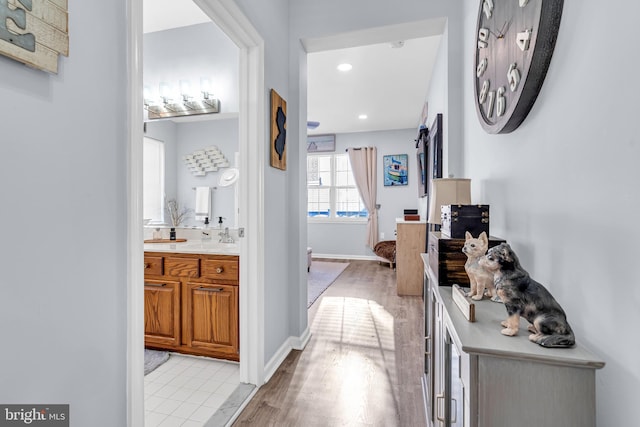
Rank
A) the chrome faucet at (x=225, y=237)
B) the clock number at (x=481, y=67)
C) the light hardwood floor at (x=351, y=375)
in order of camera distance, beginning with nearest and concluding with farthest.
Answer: the clock number at (x=481, y=67) < the light hardwood floor at (x=351, y=375) < the chrome faucet at (x=225, y=237)

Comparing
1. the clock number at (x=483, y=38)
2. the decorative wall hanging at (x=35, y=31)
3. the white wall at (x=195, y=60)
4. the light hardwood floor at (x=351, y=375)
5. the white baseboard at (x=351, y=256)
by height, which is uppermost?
the white wall at (x=195, y=60)

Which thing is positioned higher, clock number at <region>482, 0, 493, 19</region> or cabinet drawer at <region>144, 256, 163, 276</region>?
clock number at <region>482, 0, 493, 19</region>

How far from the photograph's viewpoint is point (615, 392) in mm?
622

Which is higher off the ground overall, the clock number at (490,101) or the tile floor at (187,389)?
the clock number at (490,101)

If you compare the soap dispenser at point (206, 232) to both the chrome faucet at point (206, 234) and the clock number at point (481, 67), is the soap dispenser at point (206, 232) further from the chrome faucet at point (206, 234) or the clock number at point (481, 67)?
the clock number at point (481, 67)

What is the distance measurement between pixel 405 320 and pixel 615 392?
253cm

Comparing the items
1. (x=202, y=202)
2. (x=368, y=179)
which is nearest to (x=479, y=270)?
(x=202, y=202)

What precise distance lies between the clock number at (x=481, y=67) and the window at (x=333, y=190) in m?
5.07

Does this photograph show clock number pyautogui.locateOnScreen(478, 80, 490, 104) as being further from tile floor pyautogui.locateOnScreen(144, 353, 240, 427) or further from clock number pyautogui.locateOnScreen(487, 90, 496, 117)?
tile floor pyautogui.locateOnScreen(144, 353, 240, 427)

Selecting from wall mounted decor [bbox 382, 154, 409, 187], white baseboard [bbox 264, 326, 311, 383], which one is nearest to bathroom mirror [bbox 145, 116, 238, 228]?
white baseboard [bbox 264, 326, 311, 383]

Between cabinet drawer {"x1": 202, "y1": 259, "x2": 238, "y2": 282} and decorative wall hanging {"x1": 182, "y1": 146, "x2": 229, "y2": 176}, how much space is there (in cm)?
110

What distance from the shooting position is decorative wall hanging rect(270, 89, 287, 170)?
207 centimetres

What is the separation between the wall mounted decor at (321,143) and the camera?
261 inches

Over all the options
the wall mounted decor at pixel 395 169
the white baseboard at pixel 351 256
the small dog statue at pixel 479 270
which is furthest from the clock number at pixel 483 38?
the white baseboard at pixel 351 256
